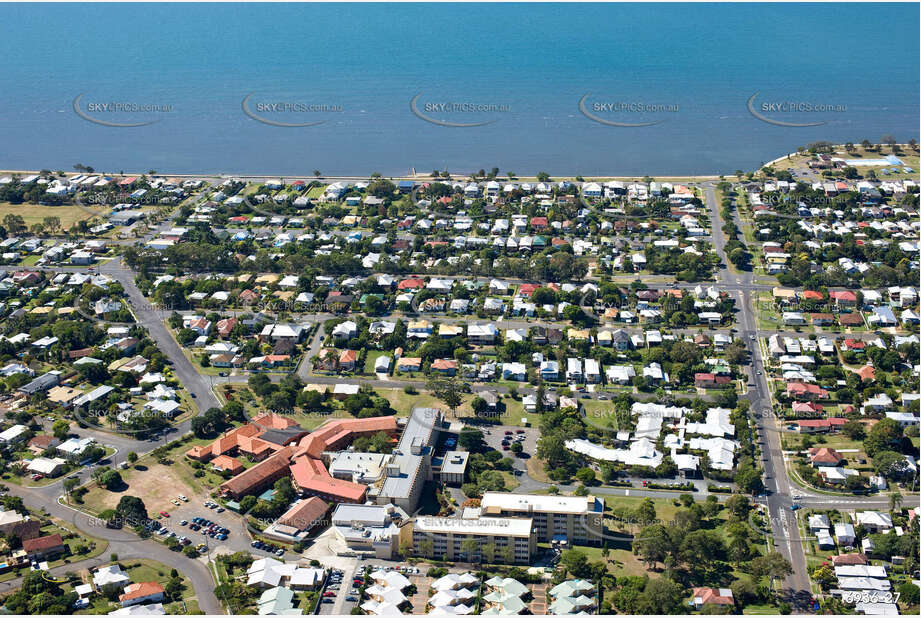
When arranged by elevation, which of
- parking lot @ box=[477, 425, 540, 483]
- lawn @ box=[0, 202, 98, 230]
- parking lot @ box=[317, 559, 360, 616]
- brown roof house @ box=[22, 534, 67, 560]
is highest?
parking lot @ box=[477, 425, 540, 483]

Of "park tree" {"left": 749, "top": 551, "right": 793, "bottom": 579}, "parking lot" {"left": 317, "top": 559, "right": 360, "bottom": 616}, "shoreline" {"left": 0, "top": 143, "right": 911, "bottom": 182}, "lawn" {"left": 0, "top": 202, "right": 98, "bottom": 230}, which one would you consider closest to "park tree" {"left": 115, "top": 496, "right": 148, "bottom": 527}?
"parking lot" {"left": 317, "top": 559, "right": 360, "bottom": 616}

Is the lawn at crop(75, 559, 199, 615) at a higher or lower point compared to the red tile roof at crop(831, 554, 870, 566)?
lower

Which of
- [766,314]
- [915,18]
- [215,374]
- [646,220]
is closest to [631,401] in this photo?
[766,314]

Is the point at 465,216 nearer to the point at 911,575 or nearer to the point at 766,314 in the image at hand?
the point at 766,314

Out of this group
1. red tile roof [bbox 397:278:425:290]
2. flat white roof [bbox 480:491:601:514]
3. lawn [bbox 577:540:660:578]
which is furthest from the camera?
red tile roof [bbox 397:278:425:290]

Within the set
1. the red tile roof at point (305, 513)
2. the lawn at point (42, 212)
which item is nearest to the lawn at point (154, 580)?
the red tile roof at point (305, 513)

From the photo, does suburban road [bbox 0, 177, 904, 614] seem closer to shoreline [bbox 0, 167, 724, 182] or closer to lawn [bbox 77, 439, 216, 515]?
lawn [bbox 77, 439, 216, 515]

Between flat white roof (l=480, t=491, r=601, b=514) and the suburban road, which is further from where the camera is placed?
flat white roof (l=480, t=491, r=601, b=514)

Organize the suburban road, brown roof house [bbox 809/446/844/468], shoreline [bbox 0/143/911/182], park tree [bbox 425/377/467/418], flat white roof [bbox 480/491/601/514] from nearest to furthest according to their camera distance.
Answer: the suburban road, flat white roof [bbox 480/491/601/514], brown roof house [bbox 809/446/844/468], park tree [bbox 425/377/467/418], shoreline [bbox 0/143/911/182]

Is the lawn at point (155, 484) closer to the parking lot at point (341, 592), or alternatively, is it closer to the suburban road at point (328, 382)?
the suburban road at point (328, 382)

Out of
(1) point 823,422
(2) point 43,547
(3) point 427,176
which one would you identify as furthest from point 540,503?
(3) point 427,176
